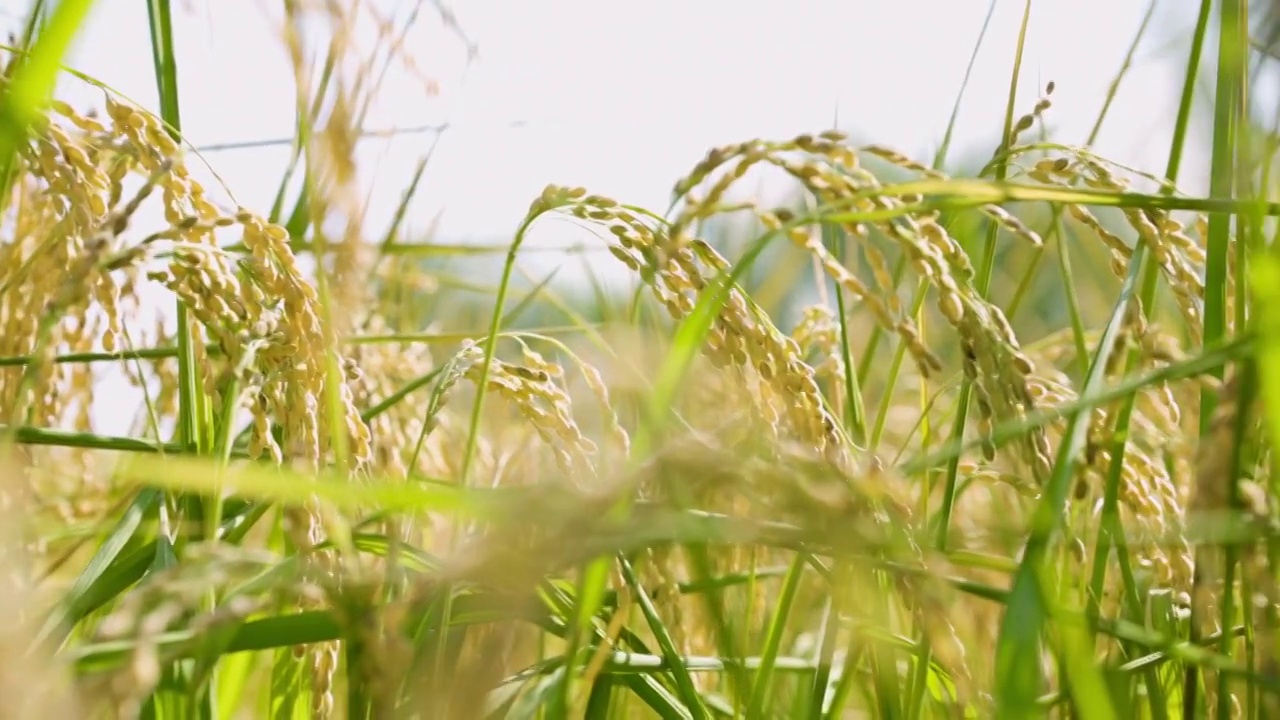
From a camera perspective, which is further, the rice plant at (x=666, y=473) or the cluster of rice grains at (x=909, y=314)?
the cluster of rice grains at (x=909, y=314)

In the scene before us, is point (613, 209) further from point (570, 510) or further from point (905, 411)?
point (905, 411)

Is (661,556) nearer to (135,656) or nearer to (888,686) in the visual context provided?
(888,686)

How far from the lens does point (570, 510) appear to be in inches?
19.1

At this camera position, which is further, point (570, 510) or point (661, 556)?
point (661, 556)

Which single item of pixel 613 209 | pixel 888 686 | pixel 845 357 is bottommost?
pixel 888 686

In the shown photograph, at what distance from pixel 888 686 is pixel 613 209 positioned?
400mm

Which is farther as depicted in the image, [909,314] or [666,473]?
[909,314]

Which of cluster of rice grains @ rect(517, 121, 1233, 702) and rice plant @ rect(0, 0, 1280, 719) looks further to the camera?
cluster of rice grains @ rect(517, 121, 1233, 702)

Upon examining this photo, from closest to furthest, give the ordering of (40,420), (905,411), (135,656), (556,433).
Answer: (135,656) → (556,433) → (40,420) → (905,411)

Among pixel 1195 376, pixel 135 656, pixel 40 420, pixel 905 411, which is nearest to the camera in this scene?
pixel 135 656

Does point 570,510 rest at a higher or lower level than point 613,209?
lower

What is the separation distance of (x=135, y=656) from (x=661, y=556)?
45cm

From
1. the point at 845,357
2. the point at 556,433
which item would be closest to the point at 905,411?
the point at 845,357

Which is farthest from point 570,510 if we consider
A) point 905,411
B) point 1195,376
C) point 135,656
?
point 905,411
